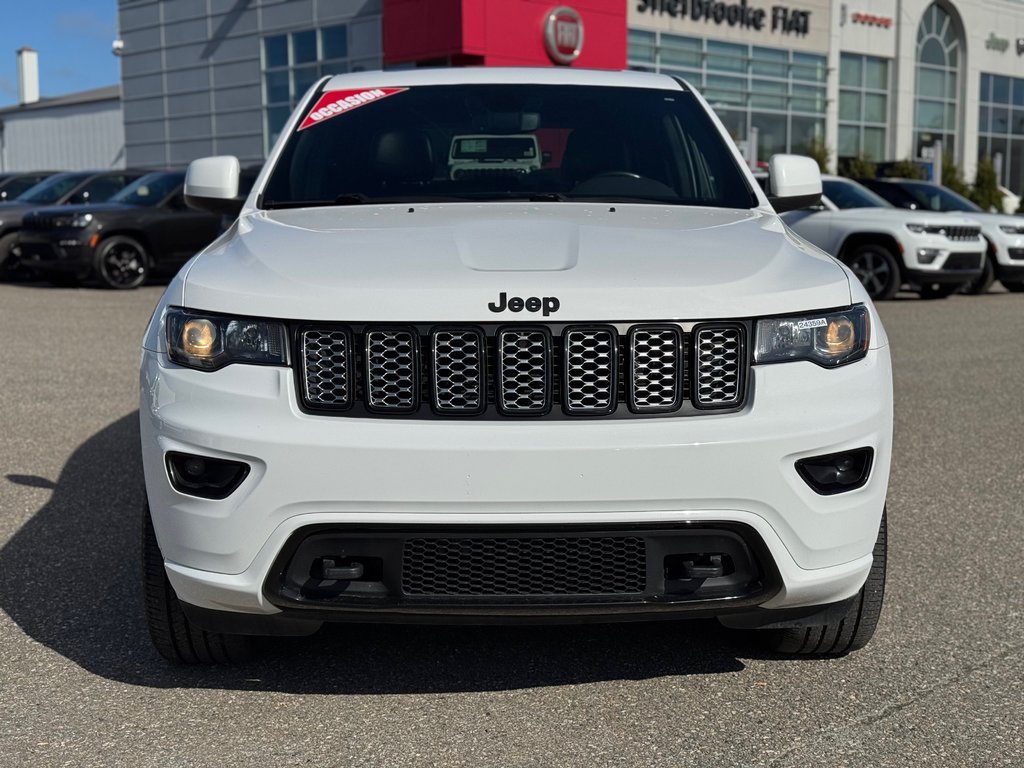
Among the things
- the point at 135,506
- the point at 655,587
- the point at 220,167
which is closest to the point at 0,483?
the point at 135,506

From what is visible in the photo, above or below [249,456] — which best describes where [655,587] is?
below

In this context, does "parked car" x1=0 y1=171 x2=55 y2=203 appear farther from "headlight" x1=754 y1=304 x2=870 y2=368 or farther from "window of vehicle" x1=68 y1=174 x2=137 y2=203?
"headlight" x1=754 y1=304 x2=870 y2=368

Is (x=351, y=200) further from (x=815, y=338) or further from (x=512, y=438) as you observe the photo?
(x=815, y=338)

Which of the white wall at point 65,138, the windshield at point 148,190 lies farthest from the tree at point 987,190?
the white wall at point 65,138

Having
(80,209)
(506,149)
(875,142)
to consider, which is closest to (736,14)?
(875,142)

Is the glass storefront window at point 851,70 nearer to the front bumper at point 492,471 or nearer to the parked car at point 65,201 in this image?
the parked car at point 65,201

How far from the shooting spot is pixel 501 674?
339cm

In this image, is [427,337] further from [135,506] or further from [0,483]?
[0,483]

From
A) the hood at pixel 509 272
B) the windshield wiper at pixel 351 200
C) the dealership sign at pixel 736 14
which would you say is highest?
the dealership sign at pixel 736 14

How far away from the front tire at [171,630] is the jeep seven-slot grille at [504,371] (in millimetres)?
660

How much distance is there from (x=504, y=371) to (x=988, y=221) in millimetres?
15073

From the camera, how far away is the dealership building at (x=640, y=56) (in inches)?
1161

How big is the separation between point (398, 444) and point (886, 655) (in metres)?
1.63

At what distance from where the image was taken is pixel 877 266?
15055mm
